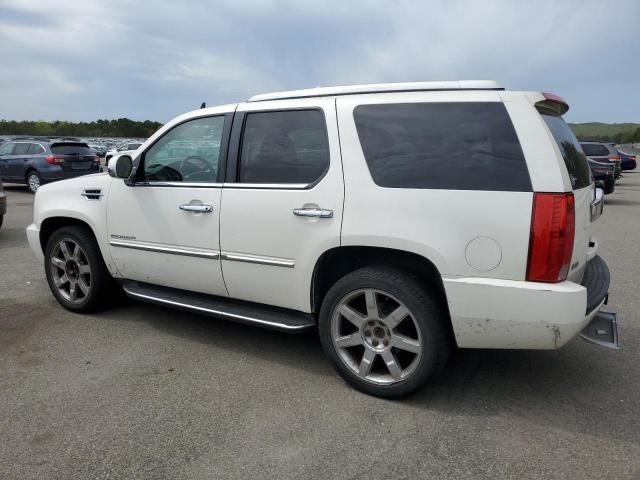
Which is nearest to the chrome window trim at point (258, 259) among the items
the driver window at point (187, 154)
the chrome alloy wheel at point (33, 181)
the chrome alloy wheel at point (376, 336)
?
the chrome alloy wheel at point (376, 336)

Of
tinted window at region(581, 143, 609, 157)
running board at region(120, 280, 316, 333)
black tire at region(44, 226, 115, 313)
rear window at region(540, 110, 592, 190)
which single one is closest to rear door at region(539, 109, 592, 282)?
rear window at region(540, 110, 592, 190)

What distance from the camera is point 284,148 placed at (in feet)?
12.1

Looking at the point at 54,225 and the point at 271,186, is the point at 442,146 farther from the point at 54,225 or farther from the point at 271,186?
the point at 54,225

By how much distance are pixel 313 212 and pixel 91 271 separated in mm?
2397

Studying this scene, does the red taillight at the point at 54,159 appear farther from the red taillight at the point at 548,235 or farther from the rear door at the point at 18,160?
the red taillight at the point at 548,235

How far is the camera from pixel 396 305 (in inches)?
132

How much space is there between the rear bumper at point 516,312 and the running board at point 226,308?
41.5 inches

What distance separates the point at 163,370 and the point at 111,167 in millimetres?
1638

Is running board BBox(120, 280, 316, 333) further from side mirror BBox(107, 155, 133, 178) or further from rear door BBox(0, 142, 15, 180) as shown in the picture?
rear door BBox(0, 142, 15, 180)

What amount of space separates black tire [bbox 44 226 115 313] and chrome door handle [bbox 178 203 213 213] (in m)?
1.21

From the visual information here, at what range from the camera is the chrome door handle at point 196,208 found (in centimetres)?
386

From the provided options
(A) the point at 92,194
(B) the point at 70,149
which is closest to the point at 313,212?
(A) the point at 92,194

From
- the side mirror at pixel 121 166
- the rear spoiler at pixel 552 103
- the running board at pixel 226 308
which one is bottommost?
Result: the running board at pixel 226 308

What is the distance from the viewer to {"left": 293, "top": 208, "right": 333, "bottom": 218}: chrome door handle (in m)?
3.34
